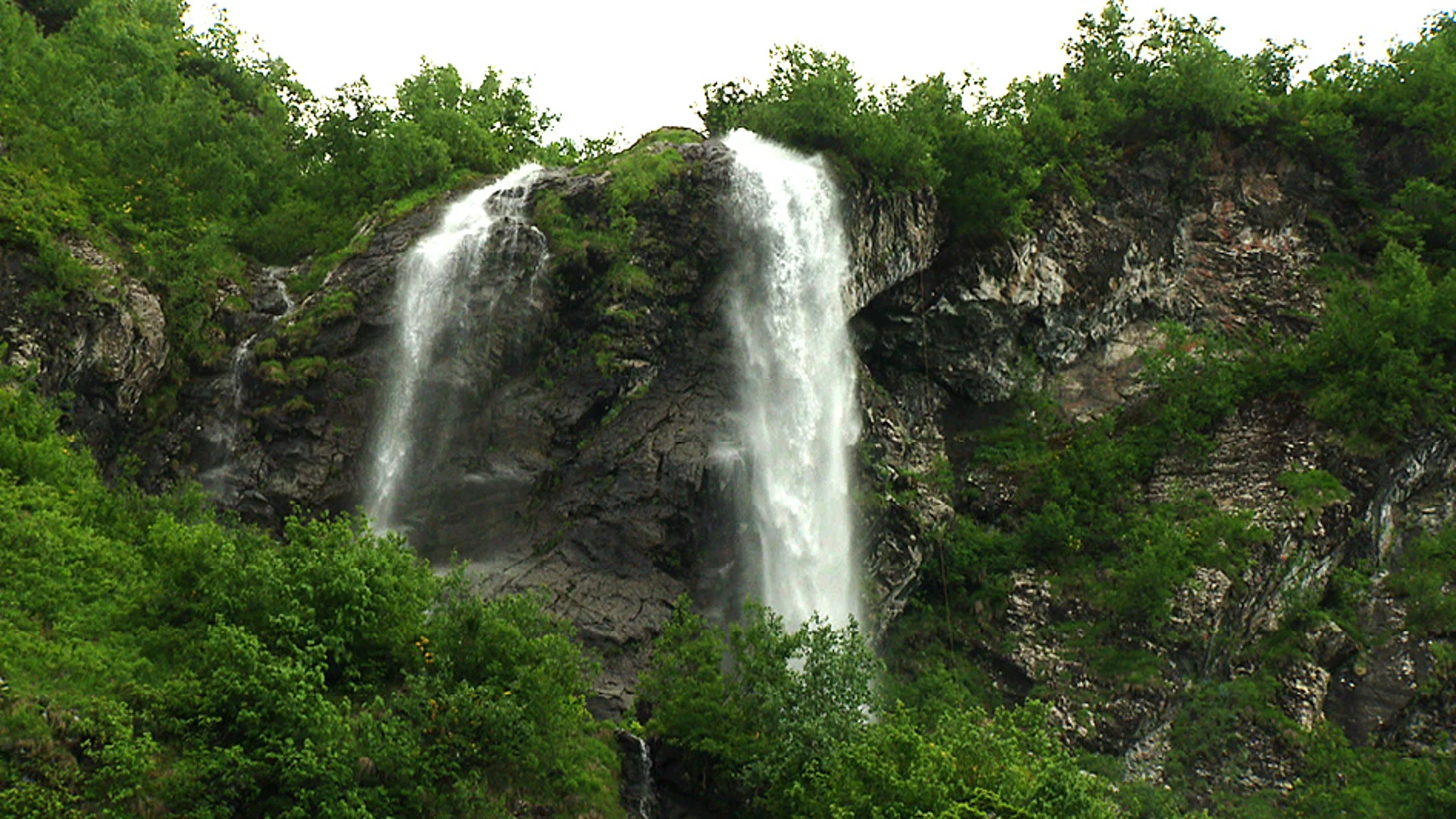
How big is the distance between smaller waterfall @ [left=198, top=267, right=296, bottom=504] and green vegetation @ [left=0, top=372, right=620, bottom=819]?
5098 mm

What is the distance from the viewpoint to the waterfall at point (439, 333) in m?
25.3

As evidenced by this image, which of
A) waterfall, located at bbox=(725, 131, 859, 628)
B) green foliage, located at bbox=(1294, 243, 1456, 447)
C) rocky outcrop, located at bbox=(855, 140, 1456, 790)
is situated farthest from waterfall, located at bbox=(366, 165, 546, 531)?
green foliage, located at bbox=(1294, 243, 1456, 447)

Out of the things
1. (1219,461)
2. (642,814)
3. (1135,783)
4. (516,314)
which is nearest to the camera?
(642,814)

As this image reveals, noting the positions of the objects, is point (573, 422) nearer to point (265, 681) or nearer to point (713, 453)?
point (713, 453)

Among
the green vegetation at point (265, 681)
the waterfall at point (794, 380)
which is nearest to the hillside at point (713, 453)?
the green vegetation at point (265, 681)

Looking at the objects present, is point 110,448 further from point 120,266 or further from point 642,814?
point 642,814

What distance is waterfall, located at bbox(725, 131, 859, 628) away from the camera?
2620 centimetres

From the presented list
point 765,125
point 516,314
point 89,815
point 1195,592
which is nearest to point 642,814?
point 89,815

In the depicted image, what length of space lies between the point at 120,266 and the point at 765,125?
52.7ft

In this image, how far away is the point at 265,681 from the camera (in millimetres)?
14562

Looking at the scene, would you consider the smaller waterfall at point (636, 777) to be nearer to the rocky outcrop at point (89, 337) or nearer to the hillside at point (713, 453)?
the hillside at point (713, 453)

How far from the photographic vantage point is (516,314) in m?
26.8

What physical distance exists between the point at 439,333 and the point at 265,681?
1327 centimetres

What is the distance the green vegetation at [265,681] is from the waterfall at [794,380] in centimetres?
831
